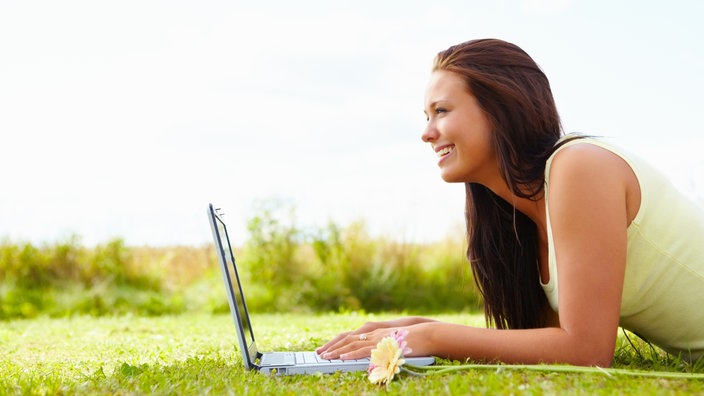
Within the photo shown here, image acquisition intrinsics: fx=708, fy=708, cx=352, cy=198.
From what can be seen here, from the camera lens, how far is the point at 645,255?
2699mm

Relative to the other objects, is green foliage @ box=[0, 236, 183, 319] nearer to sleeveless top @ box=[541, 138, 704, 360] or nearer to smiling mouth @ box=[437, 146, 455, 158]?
smiling mouth @ box=[437, 146, 455, 158]

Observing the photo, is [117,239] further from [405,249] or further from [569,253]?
[569,253]

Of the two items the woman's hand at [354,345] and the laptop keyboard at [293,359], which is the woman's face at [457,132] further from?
the laptop keyboard at [293,359]

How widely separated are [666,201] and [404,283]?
21.2ft

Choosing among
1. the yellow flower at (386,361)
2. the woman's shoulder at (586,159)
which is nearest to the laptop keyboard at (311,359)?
the yellow flower at (386,361)

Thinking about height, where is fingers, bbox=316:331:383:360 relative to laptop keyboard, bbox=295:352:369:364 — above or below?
above

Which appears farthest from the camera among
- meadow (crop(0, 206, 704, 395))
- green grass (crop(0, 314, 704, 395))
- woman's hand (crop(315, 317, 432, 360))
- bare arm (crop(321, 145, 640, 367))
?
meadow (crop(0, 206, 704, 395))

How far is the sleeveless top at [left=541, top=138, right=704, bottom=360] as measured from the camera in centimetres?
266

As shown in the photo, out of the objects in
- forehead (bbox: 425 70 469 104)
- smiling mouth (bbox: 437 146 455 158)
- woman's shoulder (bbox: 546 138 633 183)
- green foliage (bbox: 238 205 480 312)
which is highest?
forehead (bbox: 425 70 469 104)

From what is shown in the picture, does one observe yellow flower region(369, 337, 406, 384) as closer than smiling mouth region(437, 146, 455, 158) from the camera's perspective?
Yes

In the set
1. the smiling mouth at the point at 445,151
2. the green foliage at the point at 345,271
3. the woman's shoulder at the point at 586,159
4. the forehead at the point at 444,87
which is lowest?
the green foliage at the point at 345,271

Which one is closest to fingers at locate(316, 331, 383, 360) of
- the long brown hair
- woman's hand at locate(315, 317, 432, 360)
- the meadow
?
woman's hand at locate(315, 317, 432, 360)

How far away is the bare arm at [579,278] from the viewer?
2.45 m

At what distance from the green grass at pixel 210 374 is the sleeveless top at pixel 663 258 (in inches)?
7.9
